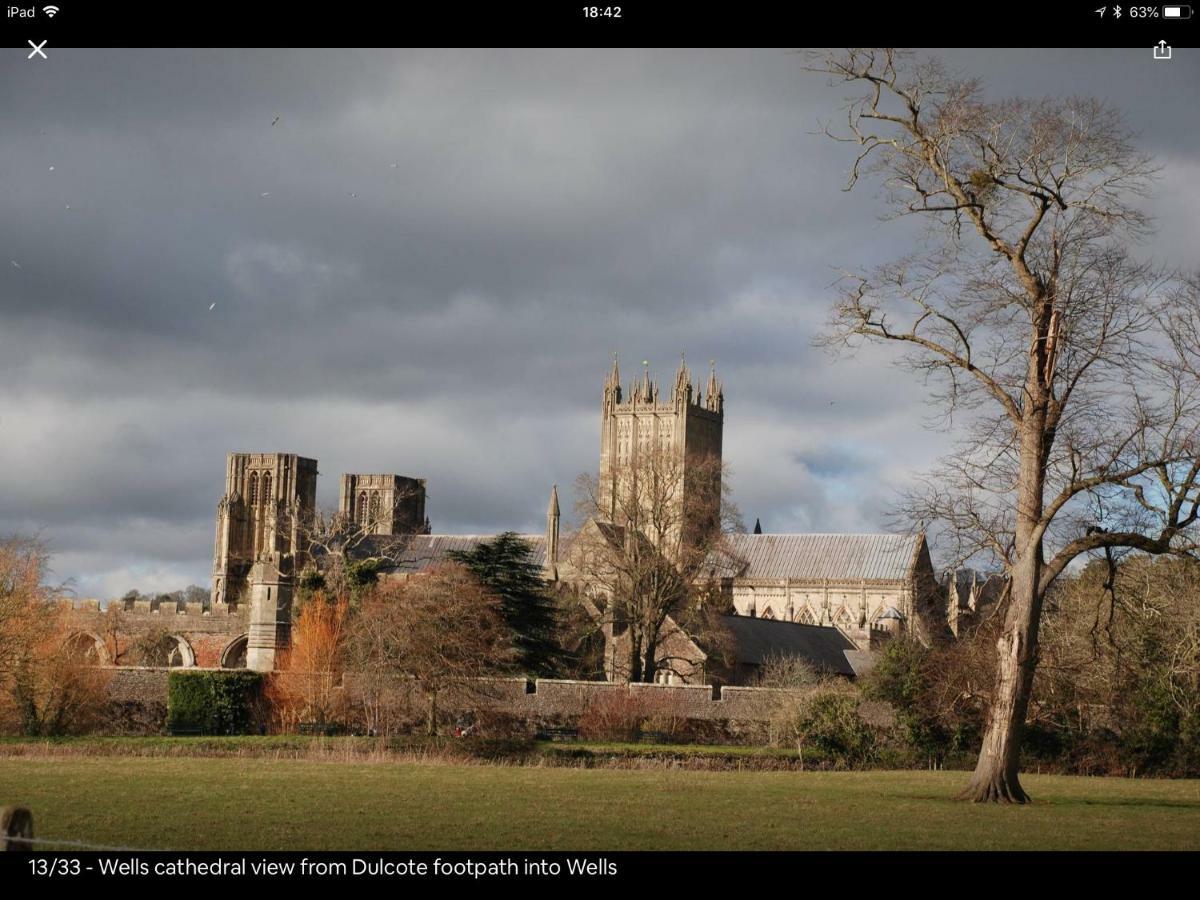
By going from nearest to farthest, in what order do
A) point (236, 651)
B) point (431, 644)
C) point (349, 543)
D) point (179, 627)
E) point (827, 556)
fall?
point (431, 644) → point (236, 651) → point (179, 627) → point (349, 543) → point (827, 556)

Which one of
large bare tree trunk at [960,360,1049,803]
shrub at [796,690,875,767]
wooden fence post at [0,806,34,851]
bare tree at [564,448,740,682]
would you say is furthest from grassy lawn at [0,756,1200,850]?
bare tree at [564,448,740,682]

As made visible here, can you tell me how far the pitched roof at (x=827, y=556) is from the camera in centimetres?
9281

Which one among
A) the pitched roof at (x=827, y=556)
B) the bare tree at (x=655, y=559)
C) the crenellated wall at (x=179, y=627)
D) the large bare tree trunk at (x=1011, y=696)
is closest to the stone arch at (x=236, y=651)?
the crenellated wall at (x=179, y=627)

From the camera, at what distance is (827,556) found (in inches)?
3743

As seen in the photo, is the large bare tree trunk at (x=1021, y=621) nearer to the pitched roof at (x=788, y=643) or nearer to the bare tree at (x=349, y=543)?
the pitched roof at (x=788, y=643)

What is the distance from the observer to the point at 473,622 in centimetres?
3731

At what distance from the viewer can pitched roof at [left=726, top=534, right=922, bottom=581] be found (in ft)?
305

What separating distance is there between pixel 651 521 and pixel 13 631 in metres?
25.5

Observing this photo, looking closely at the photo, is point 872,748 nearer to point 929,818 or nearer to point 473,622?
point 473,622

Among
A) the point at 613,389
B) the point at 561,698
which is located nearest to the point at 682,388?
the point at 613,389

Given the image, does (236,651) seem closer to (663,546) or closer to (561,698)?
(663,546)

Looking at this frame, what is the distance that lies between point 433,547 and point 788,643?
111 ft
